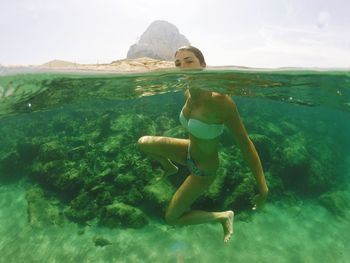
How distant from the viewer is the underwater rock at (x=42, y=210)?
1287 centimetres

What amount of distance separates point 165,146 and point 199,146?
0.62 m

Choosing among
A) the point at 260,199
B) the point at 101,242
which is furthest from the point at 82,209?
the point at 260,199

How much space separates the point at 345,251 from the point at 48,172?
12863 millimetres

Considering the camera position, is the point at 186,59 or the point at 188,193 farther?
the point at 186,59

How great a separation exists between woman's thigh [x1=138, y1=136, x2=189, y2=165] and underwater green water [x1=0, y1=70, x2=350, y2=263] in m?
5.41

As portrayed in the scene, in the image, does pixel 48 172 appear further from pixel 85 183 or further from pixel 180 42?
pixel 180 42

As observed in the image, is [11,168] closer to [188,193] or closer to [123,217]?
[123,217]

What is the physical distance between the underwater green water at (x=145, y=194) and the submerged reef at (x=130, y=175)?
0.05 metres

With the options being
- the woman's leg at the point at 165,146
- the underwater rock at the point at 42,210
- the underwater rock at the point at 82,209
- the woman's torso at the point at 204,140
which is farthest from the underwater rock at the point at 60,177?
the woman's torso at the point at 204,140

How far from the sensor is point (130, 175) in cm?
1330

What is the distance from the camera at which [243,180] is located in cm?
1317

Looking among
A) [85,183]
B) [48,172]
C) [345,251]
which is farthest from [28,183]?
[345,251]

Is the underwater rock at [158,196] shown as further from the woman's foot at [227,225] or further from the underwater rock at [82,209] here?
the woman's foot at [227,225]

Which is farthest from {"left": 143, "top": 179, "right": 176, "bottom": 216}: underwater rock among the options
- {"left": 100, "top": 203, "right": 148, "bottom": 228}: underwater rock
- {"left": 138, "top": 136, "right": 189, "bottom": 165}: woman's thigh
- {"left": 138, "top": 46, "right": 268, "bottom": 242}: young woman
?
{"left": 138, "top": 136, "right": 189, "bottom": 165}: woman's thigh
